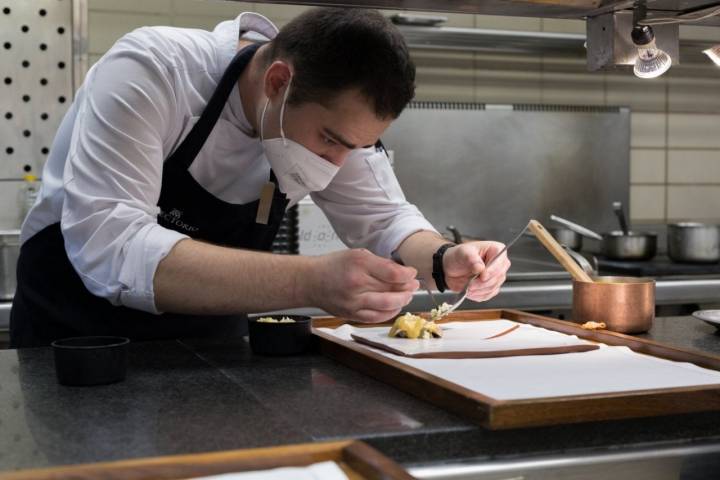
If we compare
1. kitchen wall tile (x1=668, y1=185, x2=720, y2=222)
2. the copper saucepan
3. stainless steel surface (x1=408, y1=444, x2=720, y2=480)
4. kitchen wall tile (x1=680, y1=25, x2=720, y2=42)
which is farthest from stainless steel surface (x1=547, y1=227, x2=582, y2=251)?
stainless steel surface (x1=408, y1=444, x2=720, y2=480)

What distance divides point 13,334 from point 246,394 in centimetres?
98

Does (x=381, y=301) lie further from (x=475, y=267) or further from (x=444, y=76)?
(x=444, y=76)

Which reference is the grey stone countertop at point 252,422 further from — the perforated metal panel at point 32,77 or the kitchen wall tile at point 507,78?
the kitchen wall tile at point 507,78

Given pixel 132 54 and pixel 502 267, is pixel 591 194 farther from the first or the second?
pixel 132 54

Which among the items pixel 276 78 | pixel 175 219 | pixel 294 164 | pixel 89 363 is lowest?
pixel 89 363

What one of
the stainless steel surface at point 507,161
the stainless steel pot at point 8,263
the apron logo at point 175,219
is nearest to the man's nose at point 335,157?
the apron logo at point 175,219

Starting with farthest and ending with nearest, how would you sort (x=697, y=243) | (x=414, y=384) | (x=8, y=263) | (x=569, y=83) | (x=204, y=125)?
(x=569, y=83) < (x=697, y=243) < (x=8, y=263) < (x=204, y=125) < (x=414, y=384)

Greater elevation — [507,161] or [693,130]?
[693,130]

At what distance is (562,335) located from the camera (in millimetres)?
1701

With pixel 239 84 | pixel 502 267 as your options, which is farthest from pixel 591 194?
pixel 239 84

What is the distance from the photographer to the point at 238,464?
97 centimetres

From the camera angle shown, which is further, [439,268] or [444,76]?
[444,76]

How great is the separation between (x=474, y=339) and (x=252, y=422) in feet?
2.07

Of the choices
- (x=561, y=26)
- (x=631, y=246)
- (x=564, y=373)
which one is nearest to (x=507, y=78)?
(x=561, y=26)
